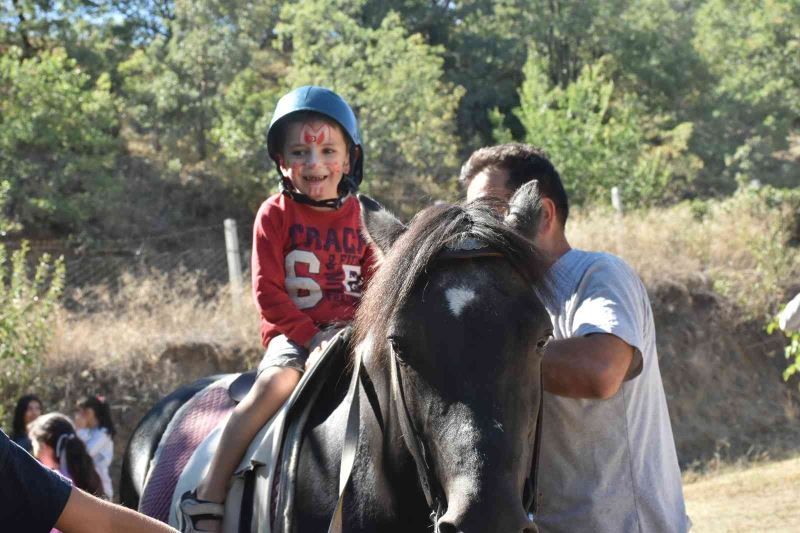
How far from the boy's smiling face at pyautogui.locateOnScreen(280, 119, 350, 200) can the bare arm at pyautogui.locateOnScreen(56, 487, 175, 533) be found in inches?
89.6

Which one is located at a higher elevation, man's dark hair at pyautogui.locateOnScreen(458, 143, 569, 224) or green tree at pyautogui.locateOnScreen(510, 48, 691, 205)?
green tree at pyautogui.locateOnScreen(510, 48, 691, 205)

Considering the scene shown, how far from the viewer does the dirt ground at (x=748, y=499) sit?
380 inches

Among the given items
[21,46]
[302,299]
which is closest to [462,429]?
[302,299]

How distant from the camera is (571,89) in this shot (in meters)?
24.8

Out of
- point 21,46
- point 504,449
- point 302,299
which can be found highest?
point 21,46

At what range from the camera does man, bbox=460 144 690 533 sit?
2.96m

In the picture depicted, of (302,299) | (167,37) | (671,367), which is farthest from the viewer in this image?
(167,37)

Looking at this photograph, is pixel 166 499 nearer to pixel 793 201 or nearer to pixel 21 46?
pixel 793 201

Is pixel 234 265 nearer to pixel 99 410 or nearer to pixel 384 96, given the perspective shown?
pixel 99 410

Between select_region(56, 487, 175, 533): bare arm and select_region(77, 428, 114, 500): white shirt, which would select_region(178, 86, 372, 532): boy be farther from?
select_region(77, 428, 114, 500): white shirt

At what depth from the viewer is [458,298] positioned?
265 centimetres

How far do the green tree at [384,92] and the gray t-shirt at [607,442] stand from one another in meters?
18.5

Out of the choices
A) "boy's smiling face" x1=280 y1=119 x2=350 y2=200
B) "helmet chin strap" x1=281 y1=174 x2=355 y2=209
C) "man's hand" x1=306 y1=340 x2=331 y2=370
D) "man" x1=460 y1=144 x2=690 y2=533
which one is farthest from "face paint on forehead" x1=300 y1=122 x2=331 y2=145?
"man" x1=460 y1=144 x2=690 y2=533

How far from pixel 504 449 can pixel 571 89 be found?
2324 cm
